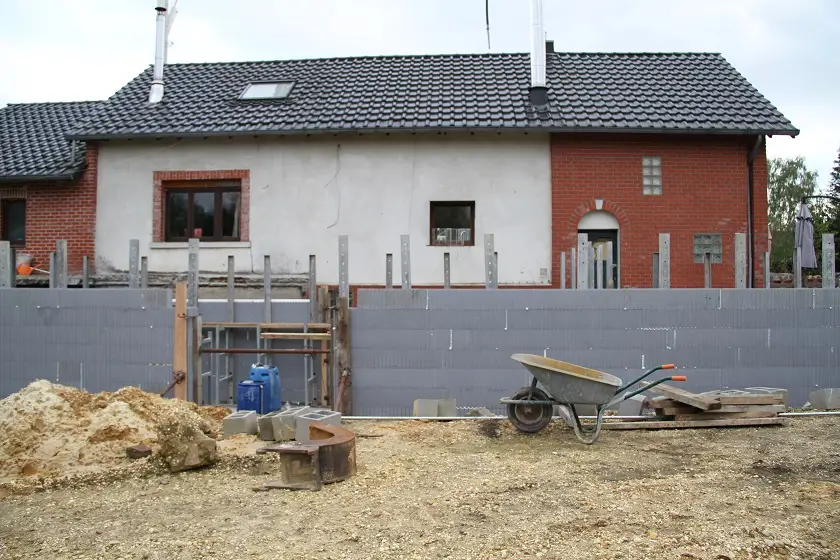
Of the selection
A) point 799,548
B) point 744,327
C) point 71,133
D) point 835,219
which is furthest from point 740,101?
point 835,219

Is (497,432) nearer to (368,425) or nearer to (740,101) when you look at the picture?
(368,425)

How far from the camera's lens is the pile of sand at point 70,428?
6926 mm

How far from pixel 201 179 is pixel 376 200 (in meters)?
3.64

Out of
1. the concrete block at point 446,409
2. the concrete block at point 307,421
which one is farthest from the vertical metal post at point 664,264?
the concrete block at point 307,421

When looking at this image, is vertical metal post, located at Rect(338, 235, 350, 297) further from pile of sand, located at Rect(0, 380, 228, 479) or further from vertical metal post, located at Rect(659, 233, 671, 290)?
vertical metal post, located at Rect(659, 233, 671, 290)

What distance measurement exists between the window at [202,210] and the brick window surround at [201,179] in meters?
0.15

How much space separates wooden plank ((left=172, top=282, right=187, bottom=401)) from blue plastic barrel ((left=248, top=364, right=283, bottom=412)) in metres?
1.03

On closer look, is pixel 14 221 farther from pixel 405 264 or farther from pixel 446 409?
pixel 446 409

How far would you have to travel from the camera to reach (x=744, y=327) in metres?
9.69

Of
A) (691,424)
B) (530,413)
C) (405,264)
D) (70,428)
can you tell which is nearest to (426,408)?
(530,413)

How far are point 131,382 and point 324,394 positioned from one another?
2.68m

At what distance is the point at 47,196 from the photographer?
1542cm

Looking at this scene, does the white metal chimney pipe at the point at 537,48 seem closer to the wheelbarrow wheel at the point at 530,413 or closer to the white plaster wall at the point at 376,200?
the white plaster wall at the point at 376,200

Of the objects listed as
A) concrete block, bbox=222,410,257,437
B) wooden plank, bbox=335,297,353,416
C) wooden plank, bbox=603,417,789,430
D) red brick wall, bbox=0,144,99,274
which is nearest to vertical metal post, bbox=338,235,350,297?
wooden plank, bbox=335,297,353,416
